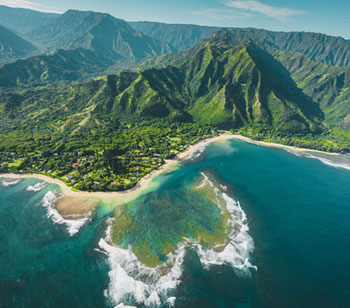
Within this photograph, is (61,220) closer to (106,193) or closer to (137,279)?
(106,193)

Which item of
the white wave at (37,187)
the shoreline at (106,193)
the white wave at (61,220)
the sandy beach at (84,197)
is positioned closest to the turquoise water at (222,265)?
the white wave at (61,220)

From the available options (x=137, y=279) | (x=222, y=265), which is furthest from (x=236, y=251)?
(x=137, y=279)

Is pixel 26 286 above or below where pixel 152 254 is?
below

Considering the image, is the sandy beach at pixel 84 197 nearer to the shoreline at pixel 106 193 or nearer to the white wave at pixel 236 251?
the shoreline at pixel 106 193

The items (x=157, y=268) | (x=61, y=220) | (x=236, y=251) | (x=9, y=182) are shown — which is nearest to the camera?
(x=157, y=268)

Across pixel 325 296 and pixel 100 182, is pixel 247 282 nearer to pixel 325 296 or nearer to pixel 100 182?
pixel 325 296

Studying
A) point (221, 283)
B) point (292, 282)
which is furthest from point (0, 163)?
point (292, 282)

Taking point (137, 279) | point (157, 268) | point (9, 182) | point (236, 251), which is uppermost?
point (236, 251)
